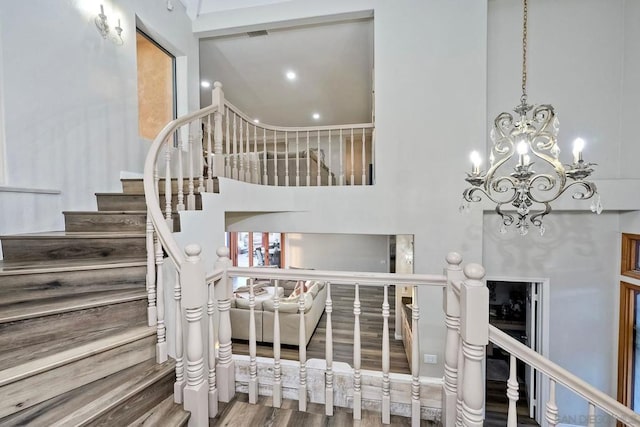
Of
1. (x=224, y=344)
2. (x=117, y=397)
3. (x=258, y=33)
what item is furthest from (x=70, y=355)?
(x=258, y=33)

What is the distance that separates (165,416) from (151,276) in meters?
0.73

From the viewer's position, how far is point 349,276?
4.92ft

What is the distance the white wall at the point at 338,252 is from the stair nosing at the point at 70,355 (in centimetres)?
732

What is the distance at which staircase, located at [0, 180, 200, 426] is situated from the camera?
1.19m

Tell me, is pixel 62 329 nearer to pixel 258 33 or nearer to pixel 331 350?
pixel 331 350

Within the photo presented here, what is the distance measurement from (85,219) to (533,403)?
5607 mm

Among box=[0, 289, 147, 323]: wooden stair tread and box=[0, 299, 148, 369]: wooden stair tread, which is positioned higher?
box=[0, 289, 147, 323]: wooden stair tread

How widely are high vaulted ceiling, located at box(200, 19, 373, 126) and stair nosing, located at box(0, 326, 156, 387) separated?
4.13 m

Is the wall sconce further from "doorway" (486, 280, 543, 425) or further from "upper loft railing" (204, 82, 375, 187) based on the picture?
"doorway" (486, 280, 543, 425)

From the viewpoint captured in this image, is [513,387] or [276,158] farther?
[276,158]

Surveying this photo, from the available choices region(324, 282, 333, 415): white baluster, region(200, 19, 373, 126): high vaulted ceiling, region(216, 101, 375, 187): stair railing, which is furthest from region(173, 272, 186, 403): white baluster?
region(200, 19, 373, 126): high vaulted ceiling

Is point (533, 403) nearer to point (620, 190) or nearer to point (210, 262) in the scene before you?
point (620, 190)

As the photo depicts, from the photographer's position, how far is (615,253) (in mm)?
3309

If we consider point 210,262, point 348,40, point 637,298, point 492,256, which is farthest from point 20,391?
point 637,298
